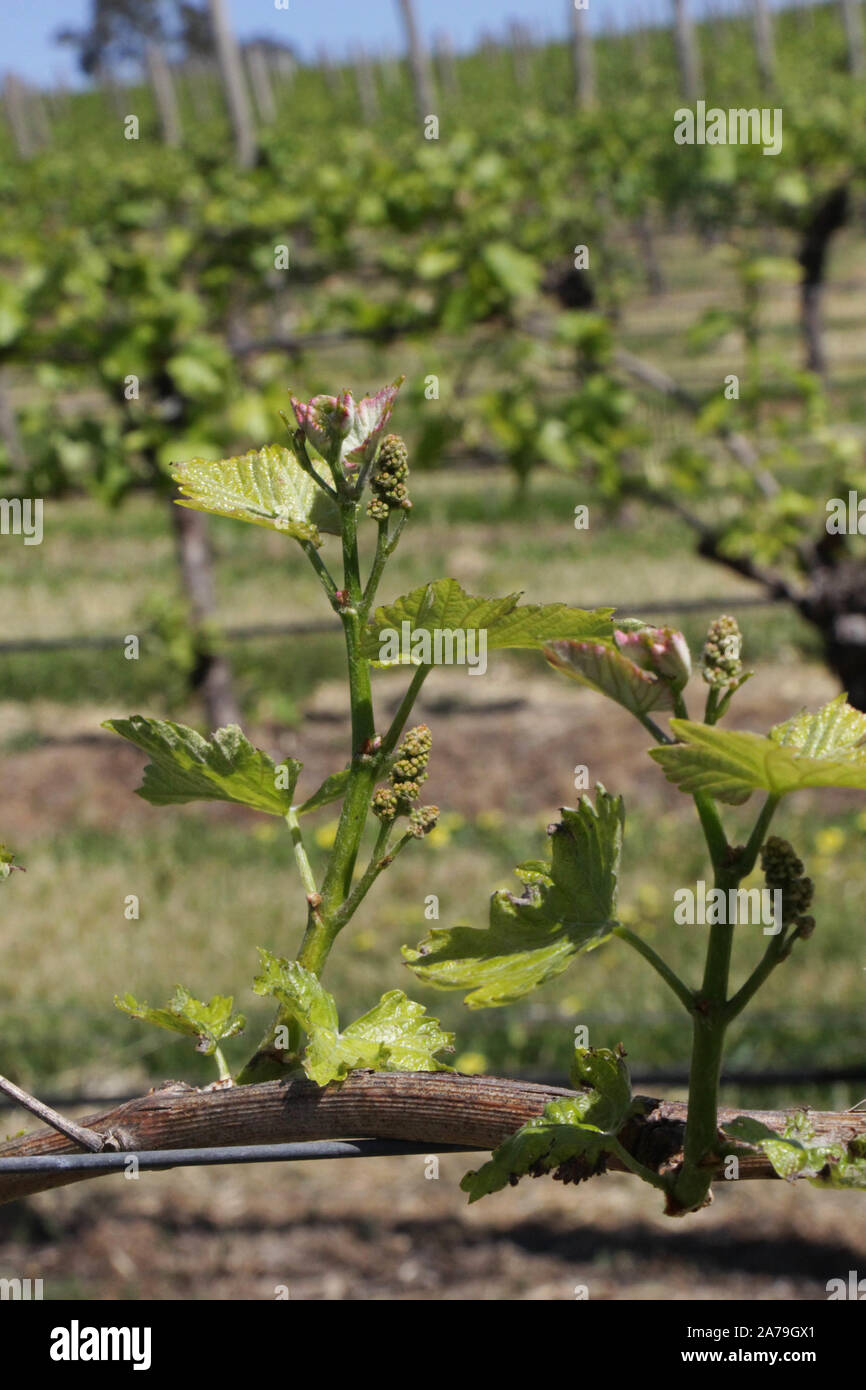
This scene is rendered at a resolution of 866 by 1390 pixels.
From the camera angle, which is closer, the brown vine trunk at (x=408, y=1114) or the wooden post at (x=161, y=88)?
the brown vine trunk at (x=408, y=1114)

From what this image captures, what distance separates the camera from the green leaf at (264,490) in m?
0.73

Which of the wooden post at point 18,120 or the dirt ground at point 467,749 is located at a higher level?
the wooden post at point 18,120

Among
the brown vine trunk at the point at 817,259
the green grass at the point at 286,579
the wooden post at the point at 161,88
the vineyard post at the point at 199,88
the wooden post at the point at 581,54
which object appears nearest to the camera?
the green grass at the point at 286,579

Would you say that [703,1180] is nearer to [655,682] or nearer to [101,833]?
[655,682]

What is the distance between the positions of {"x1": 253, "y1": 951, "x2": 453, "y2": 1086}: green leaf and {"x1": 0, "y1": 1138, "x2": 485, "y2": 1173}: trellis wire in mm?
42

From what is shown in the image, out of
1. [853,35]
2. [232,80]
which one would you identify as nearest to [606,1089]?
[232,80]

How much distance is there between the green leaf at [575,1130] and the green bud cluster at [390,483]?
0.94 ft

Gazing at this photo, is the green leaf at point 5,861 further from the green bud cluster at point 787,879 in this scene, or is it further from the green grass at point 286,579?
the green grass at point 286,579

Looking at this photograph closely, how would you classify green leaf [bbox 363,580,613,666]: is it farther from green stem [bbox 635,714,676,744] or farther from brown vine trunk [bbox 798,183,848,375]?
brown vine trunk [bbox 798,183,848,375]

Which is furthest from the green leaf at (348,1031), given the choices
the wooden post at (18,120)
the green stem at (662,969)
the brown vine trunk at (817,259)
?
the wooden post at (18,120)

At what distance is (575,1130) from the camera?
2.27 ft

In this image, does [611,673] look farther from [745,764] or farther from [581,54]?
[581,54]

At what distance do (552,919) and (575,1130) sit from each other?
10 cm

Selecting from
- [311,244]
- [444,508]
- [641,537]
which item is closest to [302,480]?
[311,244]
